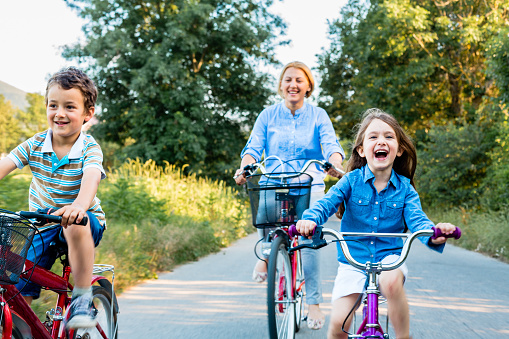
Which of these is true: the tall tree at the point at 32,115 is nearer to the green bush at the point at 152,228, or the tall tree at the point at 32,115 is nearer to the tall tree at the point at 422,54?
the tall tree at the point at 422,54

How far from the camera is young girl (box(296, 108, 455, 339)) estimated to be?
3.04 m

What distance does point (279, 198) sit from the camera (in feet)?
14.1

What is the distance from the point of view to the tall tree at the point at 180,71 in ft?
83.0

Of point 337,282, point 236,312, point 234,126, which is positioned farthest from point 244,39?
point 337,282

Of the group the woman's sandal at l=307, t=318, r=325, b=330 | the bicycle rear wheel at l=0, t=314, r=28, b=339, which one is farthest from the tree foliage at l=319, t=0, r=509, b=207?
the bicycle rear wheel at l=0, t=314, r=28, b=339

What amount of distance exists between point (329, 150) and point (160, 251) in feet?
16.5

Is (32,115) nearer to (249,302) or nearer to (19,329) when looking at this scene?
(249,302)

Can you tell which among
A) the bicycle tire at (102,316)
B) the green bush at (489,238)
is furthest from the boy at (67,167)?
the green bush at (489,238)

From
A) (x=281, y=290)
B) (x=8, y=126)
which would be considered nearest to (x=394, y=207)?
(x=281, y=290)

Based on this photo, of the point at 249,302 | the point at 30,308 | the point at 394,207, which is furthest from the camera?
the point at 249,302

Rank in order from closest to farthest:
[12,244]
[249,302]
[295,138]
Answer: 1. [12,244]
2. [295,138]
3. [249,302]

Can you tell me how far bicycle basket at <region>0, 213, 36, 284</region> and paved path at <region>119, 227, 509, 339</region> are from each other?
99.7 inches

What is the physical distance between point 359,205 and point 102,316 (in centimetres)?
172

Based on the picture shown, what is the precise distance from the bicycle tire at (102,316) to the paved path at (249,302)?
4.10 feet
